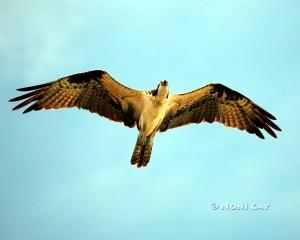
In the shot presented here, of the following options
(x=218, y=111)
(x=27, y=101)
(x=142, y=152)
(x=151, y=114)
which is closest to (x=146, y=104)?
(x=151, y=114)

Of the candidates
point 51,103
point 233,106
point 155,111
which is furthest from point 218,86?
point 51,103

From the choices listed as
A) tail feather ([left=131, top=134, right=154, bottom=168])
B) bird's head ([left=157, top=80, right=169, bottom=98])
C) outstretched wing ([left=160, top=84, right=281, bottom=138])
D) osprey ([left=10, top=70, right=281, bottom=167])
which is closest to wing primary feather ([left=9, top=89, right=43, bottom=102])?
osprey ([left=10, top=70, right=281, bottom=167])

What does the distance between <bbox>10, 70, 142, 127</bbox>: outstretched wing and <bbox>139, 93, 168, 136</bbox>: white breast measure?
0.97 feet

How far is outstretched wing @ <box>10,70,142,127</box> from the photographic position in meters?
15.0

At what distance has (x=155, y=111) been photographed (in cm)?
1462

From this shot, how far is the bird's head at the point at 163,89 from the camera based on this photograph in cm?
1435

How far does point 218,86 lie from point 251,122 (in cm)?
144

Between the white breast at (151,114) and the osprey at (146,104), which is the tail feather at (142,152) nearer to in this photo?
the osprey at (146,104)

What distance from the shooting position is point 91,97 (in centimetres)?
1518

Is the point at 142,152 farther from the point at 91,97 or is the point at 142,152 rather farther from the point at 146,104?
the point at 91,97

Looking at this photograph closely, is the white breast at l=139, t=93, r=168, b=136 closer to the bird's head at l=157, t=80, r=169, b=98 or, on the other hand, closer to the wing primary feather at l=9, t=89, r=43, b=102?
the bird's head at l=157, t=80, r=169, b=98

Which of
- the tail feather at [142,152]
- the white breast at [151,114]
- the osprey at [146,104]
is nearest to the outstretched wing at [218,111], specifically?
the osprey at [146,104]

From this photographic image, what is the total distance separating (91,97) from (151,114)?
171cm

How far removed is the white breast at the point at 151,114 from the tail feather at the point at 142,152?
0.22 meters
